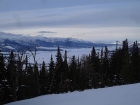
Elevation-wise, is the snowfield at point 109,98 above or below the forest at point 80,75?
above

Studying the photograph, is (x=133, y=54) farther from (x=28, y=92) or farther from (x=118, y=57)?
(x=28, y=92)

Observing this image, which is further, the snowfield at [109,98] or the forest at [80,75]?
the forest at [80,75]

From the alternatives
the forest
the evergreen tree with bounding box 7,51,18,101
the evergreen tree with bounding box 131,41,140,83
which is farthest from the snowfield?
the evergreen tree with bounding box 131,41,140,83

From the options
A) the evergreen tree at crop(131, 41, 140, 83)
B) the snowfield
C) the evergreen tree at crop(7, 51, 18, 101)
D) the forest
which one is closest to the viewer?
the snowfield

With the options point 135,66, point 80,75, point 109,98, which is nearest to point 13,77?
point 109,98

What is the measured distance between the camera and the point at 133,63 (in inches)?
1515

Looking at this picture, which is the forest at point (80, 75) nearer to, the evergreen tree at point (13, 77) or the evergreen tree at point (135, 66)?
the evergreen tree at point (135, 66)

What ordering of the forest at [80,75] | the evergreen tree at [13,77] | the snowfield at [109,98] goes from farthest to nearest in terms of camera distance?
the forest at [80,75] < the evergreen tree at [13,77] < the snowfield at [109,98]

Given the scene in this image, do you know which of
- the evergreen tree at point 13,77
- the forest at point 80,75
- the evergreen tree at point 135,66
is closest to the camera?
the evergreen tree at point 13,77

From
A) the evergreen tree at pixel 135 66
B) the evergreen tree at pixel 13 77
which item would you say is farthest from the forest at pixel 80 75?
the evergreen tree at pixel 13 77

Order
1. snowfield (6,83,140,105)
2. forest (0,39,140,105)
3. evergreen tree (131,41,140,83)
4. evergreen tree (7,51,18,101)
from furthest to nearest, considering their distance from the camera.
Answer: evergreen tree (131,41,140,83), forest (0,39,140,105), evergreen tree (7,51,18,101), snowfield (6,83,140,105)

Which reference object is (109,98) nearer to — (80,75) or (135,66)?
(135,66)

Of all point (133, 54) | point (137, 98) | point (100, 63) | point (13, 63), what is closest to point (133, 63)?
point (133, 54)

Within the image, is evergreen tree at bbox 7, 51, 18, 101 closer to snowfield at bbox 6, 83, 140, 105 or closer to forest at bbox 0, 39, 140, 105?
forest at bbox 0, 39, 140, 105
